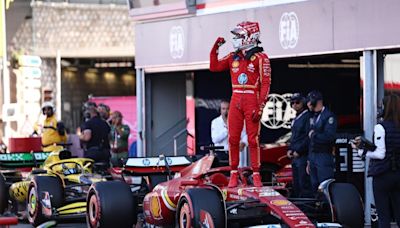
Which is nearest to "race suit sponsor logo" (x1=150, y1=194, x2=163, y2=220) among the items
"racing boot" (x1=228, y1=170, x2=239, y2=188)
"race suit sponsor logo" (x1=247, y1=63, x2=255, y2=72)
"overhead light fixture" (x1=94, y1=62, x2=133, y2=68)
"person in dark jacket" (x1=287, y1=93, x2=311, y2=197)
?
"racing boot" (x1=228, y1=170, x2=239, y2=188)

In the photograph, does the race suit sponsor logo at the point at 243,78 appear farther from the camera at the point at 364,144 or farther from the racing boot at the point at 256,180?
the camera at the point at 364,144

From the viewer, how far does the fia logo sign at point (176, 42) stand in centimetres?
1784

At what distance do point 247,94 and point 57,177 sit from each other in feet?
11.2

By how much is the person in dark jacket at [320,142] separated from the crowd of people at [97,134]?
4.25m

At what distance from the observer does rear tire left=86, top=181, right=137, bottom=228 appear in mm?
11359

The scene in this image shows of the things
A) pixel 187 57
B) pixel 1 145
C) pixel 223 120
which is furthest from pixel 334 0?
pixel 1 145

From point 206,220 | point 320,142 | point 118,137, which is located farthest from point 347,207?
point 118,137

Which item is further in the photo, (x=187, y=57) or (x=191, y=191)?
(x=187, y=57)

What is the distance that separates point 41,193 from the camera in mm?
12859

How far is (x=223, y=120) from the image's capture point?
592 inches

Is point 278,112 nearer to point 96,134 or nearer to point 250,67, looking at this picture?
point 96,134

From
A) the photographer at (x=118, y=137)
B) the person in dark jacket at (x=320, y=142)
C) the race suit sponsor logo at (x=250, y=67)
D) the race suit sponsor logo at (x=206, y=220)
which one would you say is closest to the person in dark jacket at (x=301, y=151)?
the person in dark jacket at (x=320, y=142)

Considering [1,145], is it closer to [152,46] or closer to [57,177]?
[152,46]

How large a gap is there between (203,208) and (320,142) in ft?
11.3
